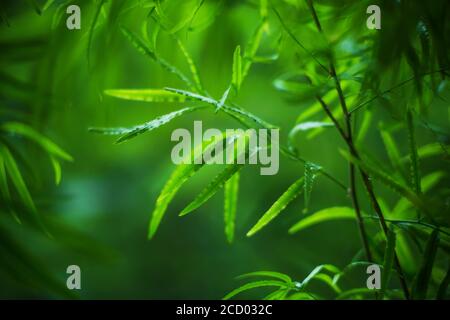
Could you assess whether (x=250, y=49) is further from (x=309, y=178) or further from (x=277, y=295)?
(x=277, y=295)

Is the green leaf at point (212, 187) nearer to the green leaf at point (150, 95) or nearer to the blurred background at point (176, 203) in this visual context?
the green leaf at point (150, 95)

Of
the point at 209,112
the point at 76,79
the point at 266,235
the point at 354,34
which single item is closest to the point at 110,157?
the point at 209,112

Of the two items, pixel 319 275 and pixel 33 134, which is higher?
pixel 33 134

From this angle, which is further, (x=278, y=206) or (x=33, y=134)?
(x=33, y=134)

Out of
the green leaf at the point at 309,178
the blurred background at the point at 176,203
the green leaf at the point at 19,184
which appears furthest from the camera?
the blurred background at the point at 176,203

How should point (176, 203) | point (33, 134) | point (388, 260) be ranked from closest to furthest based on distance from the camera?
point (388, 260), point (33, 134), point (176, 203)

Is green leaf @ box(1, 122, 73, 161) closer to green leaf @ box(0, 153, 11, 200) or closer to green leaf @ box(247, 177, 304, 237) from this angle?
green leaf @ box(0, 153, 11, 200)

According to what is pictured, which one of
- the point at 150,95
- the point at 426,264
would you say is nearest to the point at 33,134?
the point at 150,95

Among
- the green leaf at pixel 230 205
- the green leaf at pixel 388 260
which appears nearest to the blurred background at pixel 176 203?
the green leaf at pixel 230 205

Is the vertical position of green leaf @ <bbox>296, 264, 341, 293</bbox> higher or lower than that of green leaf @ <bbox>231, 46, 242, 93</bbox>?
lower

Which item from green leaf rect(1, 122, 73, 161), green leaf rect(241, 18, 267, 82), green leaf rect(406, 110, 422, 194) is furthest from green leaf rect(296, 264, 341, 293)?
green leaf rect(1, 122, 73, 161)
